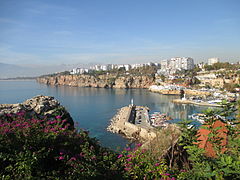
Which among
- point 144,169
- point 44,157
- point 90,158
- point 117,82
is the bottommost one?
point 117,82

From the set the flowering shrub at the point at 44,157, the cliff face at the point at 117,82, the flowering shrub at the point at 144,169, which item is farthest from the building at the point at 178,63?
the flowering shrub at the point at 44,157

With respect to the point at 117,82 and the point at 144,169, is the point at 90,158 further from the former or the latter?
the point at 117,82

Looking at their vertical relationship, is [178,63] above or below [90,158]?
above

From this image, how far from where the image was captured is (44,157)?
1.57 m

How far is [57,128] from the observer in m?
2.20

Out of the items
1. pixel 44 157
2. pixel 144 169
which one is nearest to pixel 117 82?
pixel 144 169

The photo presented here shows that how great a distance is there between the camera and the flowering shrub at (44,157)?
1.42m

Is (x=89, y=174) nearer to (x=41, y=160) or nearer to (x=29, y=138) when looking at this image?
(x=41, y=160)

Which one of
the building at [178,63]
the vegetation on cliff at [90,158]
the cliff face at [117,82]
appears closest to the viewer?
the vegetation on cliff at [90,158]

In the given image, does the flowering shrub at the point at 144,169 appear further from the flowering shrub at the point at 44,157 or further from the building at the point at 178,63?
the building at the point at 178,63

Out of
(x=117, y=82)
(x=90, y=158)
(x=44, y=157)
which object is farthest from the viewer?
(x=117, y=82)

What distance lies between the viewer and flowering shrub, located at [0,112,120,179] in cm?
142

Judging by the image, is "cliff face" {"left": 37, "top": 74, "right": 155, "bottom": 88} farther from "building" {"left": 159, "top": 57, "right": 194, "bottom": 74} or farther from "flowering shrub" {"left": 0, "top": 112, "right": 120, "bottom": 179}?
"flowering shrub" {"left": 0, "top": 112, "right": 120, "bottom": 179}

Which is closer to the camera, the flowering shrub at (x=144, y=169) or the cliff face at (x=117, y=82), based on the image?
the flowering shrub at (x=144, y=169)
